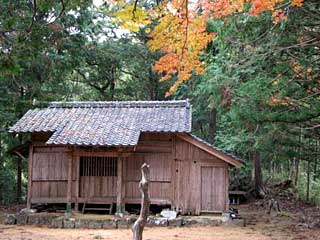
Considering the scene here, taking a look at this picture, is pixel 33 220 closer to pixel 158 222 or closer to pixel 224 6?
pixel 158 222

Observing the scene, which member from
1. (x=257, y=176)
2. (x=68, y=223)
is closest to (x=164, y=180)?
(x=68, y=223)

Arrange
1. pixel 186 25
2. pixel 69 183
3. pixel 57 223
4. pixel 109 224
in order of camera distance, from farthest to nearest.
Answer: pixel 69 183 < pixel 57 223 < pixel 109 224 < pixel 186 25

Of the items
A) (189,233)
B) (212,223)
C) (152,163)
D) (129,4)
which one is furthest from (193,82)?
(129,4)

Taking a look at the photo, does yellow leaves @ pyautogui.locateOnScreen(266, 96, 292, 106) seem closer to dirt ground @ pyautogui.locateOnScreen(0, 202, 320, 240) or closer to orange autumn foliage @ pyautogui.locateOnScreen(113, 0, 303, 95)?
orange autumn foliage @ pyautogui.locateOnScreen(113, 0, 303, 95)

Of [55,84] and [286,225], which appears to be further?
[55,84]

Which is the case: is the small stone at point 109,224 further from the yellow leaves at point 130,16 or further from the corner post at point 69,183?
the yellow leaves at point 130,16

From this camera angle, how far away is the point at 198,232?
1307 cm

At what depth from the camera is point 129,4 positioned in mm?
6230

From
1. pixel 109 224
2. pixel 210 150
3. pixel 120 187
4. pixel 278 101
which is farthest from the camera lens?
pixel 210 150

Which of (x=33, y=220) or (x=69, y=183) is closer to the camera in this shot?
(x=33, y=220)

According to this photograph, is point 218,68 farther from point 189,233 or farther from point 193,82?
point 193,82

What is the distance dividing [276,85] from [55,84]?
1221cm

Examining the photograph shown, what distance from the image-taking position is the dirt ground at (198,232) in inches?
473

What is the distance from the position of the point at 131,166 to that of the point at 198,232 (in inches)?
142
